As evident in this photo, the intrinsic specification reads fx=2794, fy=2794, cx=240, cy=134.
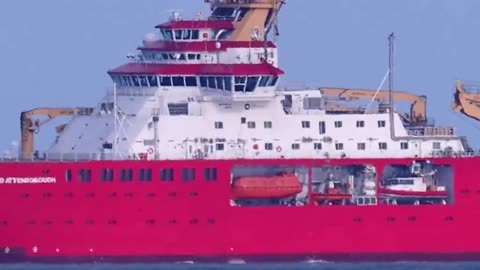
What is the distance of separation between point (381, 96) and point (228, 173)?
5.84 m

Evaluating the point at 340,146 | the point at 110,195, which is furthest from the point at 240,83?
the point at 110,195

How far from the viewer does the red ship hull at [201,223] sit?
85.0 metres

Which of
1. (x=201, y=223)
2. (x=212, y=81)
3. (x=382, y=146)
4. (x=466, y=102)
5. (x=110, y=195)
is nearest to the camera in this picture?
(x=110, y=195)

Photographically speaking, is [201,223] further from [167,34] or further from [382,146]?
[382,146]

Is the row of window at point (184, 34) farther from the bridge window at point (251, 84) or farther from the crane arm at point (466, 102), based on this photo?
the crane arm at point (466, 102)

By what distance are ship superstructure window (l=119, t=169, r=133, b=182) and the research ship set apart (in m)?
0.03

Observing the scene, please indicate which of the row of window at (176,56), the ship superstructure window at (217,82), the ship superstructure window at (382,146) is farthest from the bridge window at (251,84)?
the ship superstructure window at (382,146)

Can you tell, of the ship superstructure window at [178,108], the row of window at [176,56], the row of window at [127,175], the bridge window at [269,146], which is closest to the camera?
the row of window at [127,175]

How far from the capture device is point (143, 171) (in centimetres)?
8512

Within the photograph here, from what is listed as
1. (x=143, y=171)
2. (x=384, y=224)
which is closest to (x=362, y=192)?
(x=384, y=224)

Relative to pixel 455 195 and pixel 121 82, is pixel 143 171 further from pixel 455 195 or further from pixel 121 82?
pixel 455 195

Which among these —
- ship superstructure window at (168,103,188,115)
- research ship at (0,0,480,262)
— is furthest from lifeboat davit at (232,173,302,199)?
ship superstructure window at (168,103,188,115)

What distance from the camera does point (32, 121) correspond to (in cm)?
8750

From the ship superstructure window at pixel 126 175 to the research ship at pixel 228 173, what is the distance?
30 mm
